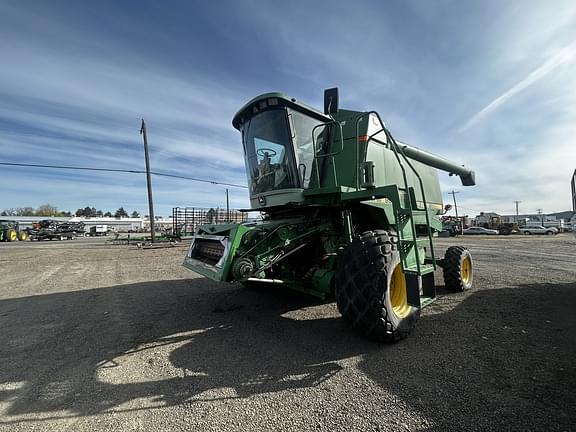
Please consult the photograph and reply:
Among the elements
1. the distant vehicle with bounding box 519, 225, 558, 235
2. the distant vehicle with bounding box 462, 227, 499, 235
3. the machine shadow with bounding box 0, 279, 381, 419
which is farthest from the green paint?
the distant vehicle with bounding box 519, 225, 558, 235

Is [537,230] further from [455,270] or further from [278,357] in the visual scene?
[278,357]

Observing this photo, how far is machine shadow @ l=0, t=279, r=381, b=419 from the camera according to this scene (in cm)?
267

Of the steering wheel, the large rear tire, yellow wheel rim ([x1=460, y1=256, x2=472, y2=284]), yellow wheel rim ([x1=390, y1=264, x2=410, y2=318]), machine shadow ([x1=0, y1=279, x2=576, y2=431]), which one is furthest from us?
yellow wheel rim ([x1=460, y1=256, x2=472, y2=284])

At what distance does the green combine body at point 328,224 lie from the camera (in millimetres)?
3525

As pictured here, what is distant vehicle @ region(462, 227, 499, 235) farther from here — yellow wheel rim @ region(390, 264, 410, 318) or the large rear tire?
the large rear tire

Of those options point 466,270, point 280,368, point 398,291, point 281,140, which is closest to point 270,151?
point 281,140

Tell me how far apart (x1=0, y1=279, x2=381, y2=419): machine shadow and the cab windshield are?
2116 mm

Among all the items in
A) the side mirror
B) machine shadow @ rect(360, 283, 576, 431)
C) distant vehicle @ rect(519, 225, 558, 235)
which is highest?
the side mirror

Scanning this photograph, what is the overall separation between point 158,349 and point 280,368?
1560 millimetres

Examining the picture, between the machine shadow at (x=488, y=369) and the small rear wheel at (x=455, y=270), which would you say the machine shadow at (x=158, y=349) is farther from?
the small rear wheel at (x=455, y=270)

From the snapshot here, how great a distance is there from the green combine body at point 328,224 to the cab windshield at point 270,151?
0.02 m

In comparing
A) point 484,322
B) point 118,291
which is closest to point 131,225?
point 118,291

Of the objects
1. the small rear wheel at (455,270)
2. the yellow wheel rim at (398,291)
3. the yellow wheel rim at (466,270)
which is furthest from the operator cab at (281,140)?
the yellow wheel rim at (466,270)

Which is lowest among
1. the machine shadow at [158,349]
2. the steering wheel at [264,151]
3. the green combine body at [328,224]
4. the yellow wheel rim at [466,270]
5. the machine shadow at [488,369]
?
the machine shadow at [488,369]
